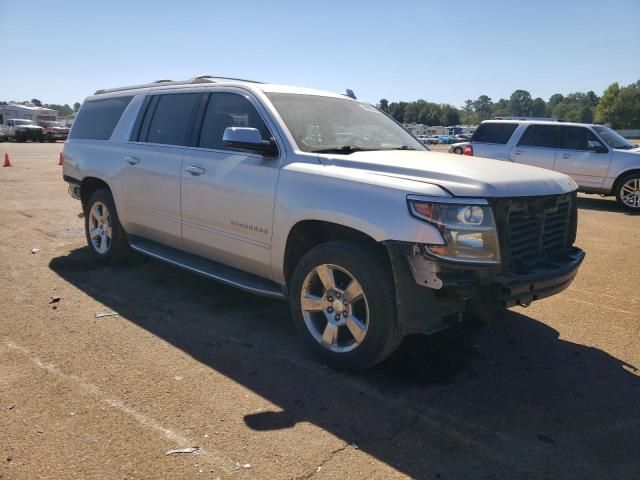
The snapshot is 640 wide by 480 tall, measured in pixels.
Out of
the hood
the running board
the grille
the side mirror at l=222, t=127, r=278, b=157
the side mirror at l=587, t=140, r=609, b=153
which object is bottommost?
the running board

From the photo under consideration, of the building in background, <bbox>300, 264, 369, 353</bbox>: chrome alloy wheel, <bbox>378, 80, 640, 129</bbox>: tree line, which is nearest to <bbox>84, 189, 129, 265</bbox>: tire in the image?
<bbox>300, 264, 369, 353</bbox>: chrome alloy wheel

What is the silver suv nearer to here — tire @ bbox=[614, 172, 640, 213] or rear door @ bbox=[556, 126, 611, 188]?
rear door @ bbox=[556, 126, 611, 188]

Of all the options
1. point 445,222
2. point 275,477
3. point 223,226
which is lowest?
point 275,477

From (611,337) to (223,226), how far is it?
334cm

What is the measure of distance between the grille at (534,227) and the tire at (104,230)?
4.15 metres

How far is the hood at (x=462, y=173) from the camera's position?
324 centimetres

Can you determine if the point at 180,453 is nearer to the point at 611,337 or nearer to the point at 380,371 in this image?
the point at 380,371

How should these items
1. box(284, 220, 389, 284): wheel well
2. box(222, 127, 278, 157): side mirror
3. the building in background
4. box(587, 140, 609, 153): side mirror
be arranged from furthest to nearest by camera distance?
the building in background
box(587, 140, 609, 153): side mirror
box(222, 127, 278, 157): side mirror
box(284, 220, 389, 284): wheel well

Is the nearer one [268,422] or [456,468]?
[456,468]

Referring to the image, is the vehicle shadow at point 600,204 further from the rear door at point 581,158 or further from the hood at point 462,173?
the hood at point 462,173

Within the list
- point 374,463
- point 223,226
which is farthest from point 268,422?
point 223,226

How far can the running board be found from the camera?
4.14 meters

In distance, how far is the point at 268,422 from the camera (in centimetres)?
304

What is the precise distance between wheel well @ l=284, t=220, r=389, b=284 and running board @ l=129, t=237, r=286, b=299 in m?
0.21
